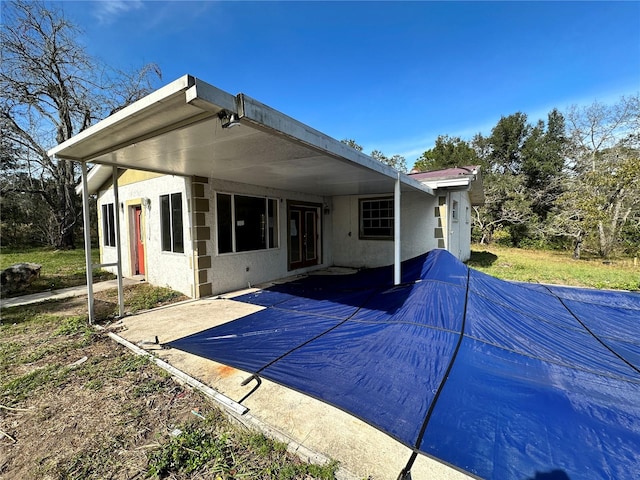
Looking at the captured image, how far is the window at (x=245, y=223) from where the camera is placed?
20.3 ft

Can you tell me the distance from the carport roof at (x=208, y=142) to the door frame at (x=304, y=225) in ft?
8.29

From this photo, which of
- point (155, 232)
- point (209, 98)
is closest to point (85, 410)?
point (209, 98)

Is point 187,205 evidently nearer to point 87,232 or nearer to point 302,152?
point 87,232

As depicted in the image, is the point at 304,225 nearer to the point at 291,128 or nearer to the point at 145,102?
the point at 291,128

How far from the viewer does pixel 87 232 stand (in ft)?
13.9

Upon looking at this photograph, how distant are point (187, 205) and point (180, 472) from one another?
4.90m

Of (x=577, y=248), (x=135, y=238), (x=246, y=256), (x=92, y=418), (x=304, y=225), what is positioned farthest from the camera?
(x=577, y=248)

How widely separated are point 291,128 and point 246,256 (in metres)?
4.48

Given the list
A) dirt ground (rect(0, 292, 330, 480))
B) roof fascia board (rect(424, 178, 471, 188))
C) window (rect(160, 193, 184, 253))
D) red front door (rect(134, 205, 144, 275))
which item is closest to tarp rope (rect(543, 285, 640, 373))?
roof fascia board (rect(424, 178, 471, 188))

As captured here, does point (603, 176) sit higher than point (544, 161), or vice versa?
point (544, 161)

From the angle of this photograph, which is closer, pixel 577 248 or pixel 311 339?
pixel 311 339

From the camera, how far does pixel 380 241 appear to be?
8.89 meters

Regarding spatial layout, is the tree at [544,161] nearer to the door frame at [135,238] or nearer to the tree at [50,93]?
the door frame at [135,238]

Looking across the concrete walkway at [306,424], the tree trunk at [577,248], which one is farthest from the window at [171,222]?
the tree trunk at [577,248]
